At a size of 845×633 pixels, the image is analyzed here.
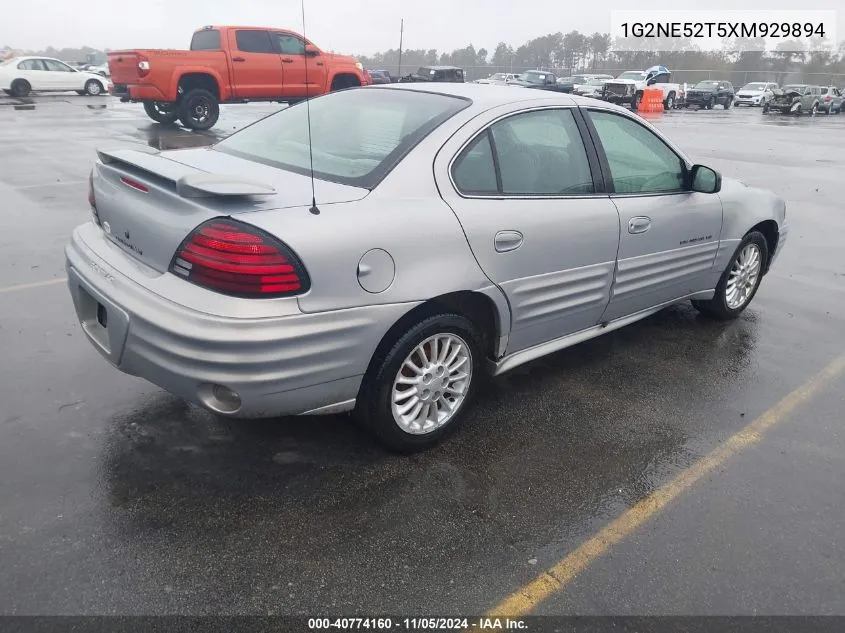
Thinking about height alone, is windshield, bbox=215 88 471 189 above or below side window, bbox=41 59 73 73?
below

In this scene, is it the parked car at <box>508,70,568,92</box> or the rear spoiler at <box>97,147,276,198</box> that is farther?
the parked car at <box>508,70,568,92</box>

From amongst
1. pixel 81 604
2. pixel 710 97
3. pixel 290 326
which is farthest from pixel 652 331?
pixel 710 97

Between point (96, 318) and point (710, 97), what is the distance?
4003cm

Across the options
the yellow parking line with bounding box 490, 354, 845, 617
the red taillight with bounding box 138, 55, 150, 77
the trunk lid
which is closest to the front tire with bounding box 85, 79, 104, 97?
the red taillight with bounding box 138, 55, 150, 77

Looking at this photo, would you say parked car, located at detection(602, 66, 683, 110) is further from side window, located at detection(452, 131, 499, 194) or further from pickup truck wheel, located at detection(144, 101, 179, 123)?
side window, located at detection(452, 131, 499, 194)

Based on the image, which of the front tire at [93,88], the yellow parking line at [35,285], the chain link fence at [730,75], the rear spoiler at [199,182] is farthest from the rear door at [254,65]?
the chain link fence at [730,75]

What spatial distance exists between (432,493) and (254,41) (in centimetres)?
1429

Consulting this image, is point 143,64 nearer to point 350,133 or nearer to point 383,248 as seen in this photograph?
point 350,133

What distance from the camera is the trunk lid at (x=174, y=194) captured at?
2658 mm

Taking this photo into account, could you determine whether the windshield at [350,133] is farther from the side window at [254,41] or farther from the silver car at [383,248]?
the side window at [254,41]

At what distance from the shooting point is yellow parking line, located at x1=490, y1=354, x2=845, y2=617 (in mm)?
2391

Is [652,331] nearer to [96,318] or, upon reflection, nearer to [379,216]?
[379,216]

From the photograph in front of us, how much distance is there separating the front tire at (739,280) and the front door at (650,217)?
0.47m

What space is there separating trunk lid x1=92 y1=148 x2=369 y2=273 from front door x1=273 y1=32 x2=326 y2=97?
1266 cm
